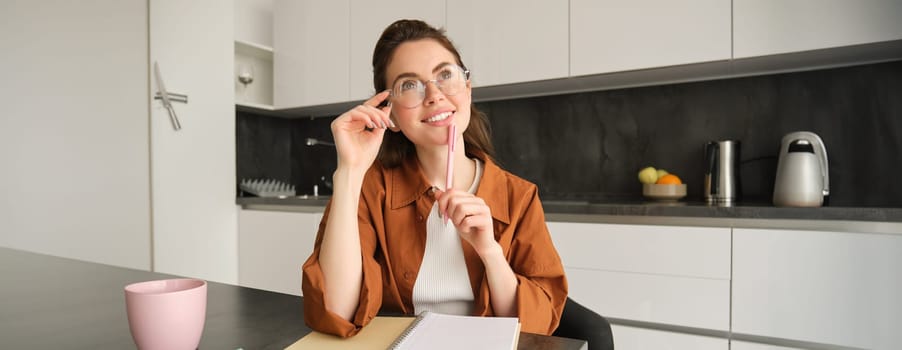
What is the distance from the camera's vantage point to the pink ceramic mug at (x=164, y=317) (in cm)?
49

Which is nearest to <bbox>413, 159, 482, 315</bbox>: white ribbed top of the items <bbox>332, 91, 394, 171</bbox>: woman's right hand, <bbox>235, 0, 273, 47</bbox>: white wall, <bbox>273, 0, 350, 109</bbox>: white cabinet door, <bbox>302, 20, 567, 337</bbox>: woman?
<bbox>302, 20, 567, 337</bbox>: woman

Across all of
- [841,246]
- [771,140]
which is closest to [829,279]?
[841,246]

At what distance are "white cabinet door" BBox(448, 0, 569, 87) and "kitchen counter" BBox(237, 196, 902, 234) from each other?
25.3 inches

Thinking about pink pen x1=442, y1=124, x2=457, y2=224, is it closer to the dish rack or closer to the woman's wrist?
the woman's wrist

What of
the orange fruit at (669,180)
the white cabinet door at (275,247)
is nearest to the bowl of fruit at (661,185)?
the orange fruit at (669,180)

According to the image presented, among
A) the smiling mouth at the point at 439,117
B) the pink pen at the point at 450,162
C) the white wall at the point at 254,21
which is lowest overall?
the pink pen at the point at 450,162

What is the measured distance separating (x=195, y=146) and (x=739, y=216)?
8.15 ft

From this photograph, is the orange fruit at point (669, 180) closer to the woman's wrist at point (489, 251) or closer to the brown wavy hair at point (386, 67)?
the brown wavy hair at point (386, 67)

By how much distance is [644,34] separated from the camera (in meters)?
2.04

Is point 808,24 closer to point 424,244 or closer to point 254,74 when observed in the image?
point 424,244

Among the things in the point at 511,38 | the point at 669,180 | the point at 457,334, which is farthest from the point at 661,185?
the point at 457,334

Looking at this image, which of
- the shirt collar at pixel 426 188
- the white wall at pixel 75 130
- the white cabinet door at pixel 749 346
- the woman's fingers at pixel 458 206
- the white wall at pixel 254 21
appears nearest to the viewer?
the woman's fingers at pixel 458 206

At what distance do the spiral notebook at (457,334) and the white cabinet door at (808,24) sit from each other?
69.6 inches

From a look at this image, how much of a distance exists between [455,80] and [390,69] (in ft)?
0.49
